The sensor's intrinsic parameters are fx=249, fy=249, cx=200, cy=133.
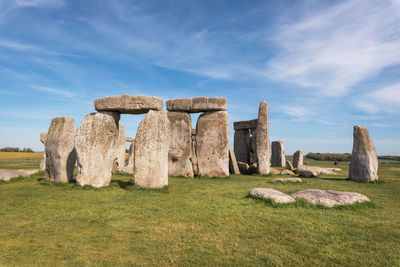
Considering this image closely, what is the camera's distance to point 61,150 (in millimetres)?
9641

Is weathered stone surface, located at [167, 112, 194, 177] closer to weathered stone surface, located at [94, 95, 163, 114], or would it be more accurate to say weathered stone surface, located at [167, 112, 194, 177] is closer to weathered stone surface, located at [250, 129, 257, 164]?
weathered stone surface, located at [94, 95, 163, 114]

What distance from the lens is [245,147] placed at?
61.9 ft

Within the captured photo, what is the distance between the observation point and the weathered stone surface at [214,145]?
12664 millimetres

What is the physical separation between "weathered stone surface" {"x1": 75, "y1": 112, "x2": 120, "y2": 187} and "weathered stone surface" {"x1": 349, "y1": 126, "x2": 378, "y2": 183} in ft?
36.0

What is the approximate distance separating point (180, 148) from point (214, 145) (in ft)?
5.77

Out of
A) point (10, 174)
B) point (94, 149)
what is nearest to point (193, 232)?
point (94, 149)

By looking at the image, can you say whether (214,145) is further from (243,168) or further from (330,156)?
(330,156)

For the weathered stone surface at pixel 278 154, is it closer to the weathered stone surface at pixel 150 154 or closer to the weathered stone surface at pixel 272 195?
the weathered stone surface at pixel 150 154

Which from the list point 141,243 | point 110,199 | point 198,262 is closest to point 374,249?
point 198,262

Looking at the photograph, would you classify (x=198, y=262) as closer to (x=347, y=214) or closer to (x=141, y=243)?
(x=141, y=243)

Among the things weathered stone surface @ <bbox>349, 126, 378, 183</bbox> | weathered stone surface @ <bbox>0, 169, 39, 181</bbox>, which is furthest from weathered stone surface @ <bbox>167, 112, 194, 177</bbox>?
weathered stone surface @ <bbox>349, 126, 378, 183</bbox>

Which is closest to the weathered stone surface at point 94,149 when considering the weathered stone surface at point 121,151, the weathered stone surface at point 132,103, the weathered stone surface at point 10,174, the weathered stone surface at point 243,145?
the weathered stone surface at point 132,103

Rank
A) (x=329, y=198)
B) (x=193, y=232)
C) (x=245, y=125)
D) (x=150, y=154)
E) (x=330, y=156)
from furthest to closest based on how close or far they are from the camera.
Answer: (x=330, y=156) → (x=245, y=125) → (x=150, y=154) → (x=329, y=198) → (x=193, y=232)

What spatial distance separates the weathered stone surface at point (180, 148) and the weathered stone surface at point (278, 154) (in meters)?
13.1
